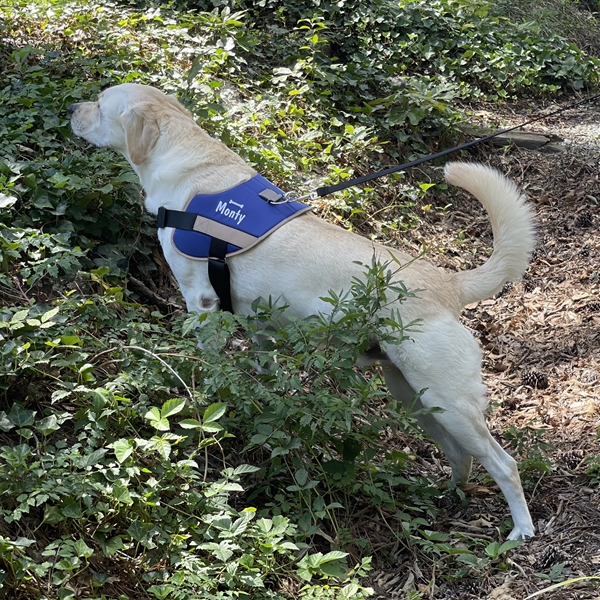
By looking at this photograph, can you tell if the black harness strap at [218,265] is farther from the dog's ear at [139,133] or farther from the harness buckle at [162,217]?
the dog's ear at [139,133]

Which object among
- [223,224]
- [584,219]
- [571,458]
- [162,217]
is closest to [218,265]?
[223,224]

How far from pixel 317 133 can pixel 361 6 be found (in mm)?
2849

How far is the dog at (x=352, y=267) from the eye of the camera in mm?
3691

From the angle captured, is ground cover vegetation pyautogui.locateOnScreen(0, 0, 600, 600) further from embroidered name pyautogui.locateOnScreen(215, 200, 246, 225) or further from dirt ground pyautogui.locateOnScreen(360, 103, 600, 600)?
embroidered name pyautogui.locateOnScreen(215, 200, 246, 225)

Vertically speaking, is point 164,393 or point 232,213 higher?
point 232,213

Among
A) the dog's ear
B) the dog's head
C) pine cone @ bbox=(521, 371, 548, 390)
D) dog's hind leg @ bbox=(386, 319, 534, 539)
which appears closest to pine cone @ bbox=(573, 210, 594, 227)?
pine cone @ bbox=(521, 371, 548, 390)

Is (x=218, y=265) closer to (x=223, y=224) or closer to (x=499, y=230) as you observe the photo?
(x=223, y=224)

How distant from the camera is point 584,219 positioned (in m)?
7.23

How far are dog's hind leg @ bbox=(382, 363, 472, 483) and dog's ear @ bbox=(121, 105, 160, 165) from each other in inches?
72.4

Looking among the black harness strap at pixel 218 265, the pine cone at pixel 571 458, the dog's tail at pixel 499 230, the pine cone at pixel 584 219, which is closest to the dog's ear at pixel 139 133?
the black harness strap at pixel 218 265

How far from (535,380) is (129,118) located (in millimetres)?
3230

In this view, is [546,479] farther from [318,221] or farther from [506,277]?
[318,221]

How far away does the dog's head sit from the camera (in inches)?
169

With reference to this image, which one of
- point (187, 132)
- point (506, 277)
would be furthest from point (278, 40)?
point (506, 277)
